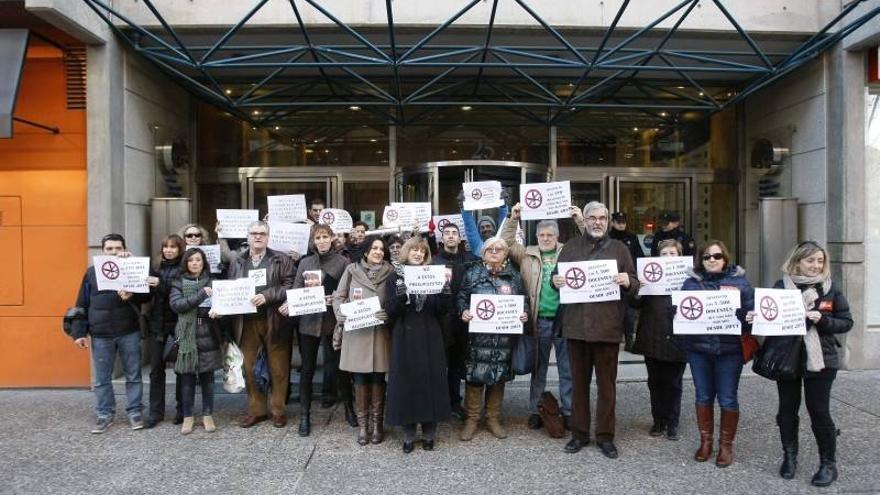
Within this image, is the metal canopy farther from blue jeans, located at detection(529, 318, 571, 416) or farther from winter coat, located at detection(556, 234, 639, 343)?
blue jeans, located at detection(529, 318, 571, 416)

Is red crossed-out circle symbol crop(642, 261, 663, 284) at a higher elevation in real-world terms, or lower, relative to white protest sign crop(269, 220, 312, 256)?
lower

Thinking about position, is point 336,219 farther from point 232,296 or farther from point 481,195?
point 232,296

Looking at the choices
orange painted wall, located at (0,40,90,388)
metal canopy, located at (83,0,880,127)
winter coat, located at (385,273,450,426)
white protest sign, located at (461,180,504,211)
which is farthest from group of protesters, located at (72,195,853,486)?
metal canopy, located at (83,0,880,127)

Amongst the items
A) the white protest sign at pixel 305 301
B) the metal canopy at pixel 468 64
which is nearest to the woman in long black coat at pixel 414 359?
the white protest sign at pixel 305 301

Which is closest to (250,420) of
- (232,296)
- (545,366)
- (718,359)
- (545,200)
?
(232,296)

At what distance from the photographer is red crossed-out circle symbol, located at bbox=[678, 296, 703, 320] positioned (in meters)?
4.70

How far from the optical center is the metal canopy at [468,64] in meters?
7.03

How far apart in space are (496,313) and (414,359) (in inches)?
30.2

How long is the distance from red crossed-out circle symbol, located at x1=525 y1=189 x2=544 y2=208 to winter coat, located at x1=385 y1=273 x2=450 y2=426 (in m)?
1.43

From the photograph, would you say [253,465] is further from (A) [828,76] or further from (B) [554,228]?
(A) [828,76]

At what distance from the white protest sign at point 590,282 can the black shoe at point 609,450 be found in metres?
1.18

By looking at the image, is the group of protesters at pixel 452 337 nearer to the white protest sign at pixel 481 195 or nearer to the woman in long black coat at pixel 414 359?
the woman in long black coat at pixel 414 359

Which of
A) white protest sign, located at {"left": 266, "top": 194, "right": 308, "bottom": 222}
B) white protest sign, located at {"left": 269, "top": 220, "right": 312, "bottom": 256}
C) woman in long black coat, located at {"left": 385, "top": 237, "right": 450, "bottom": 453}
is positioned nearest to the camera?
woman in long black coat, located at {"left": 385, "top": 237, "right": 450, "bottom": 453}

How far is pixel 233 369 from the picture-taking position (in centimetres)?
574
